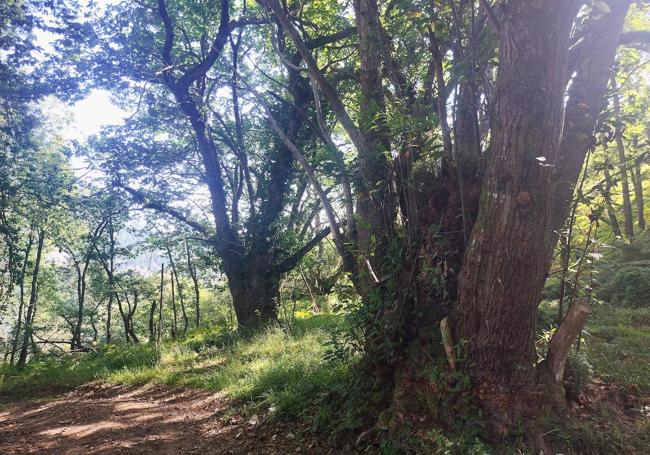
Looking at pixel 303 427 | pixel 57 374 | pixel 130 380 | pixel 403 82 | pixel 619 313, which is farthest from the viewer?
pixel 57 374

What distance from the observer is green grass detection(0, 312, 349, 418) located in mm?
4718

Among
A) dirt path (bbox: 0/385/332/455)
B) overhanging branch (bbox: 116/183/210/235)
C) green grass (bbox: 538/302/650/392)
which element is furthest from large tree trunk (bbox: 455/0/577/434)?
overhanging branch (bbox: 116/183/210/235)

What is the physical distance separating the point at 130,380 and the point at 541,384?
8211mm

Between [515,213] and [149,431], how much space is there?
15.1 feet

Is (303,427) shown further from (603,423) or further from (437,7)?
(437,7)

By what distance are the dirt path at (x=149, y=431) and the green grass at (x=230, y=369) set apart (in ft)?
1.07

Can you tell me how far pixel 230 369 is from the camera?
6742 millimetres

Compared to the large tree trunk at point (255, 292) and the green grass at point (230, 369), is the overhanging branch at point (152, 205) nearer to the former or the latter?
the large tree trunk at point (255, 292)

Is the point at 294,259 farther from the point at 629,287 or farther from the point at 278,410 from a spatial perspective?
the point at 629,287

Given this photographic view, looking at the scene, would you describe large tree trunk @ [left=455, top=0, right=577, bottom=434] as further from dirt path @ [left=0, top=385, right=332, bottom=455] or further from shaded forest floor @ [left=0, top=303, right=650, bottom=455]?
dirt path @ [left=0, top=385, right=332, bottom=455]

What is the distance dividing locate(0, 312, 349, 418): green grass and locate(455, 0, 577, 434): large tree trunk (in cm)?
179

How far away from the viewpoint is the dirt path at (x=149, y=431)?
161 inches

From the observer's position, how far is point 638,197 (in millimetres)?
14492

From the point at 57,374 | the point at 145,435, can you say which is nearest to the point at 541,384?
the point at 145,435
